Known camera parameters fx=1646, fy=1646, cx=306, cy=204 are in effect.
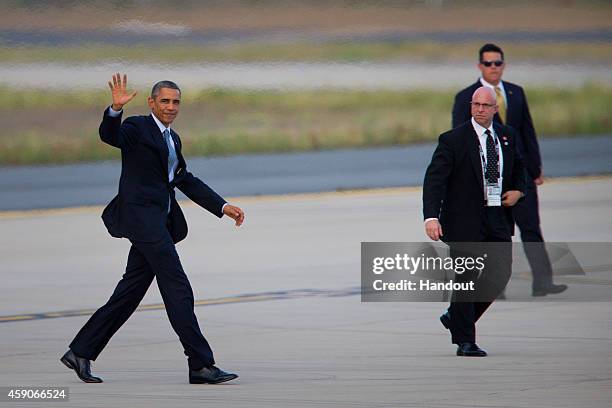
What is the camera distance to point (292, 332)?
469 inches

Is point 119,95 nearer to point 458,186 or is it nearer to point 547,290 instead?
point 458,186

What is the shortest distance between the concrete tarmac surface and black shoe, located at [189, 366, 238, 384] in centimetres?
6

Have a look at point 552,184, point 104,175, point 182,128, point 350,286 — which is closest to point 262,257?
point 350,286

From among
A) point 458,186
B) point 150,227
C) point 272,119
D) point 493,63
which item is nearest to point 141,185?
point 150,227

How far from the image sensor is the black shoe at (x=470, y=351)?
10509mm

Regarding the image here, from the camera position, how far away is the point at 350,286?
14.7 meters

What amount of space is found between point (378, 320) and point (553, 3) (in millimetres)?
24054

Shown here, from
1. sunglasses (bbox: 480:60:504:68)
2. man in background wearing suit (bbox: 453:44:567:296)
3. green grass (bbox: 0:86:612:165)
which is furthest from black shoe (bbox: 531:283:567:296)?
green grass (bbox: 0:86:612:165)

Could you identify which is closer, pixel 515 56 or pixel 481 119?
pixel 481 119

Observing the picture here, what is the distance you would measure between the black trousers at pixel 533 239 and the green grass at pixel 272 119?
17465 mm

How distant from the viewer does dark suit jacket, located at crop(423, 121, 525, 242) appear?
10539 mm

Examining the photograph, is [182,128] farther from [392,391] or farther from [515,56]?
[392,391]

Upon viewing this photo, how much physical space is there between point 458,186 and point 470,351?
1064 millimetres

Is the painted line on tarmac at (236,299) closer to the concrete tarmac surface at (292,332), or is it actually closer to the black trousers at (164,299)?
the concrete tarmac surface at (292,332)
